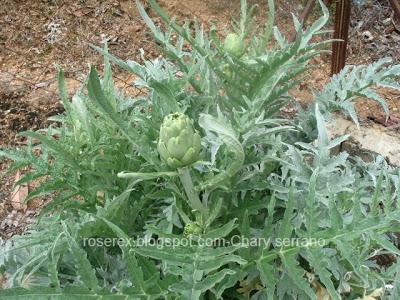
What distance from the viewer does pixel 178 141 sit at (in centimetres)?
73

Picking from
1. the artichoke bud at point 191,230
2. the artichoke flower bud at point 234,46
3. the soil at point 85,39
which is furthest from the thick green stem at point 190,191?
the soil at point 85,39

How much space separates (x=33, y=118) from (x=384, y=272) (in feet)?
4.26

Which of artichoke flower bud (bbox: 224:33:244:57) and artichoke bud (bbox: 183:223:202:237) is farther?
artichoke flower bud (bbox: 224:33:244:57)

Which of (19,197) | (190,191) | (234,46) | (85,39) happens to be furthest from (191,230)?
(85,39)

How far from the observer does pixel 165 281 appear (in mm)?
839

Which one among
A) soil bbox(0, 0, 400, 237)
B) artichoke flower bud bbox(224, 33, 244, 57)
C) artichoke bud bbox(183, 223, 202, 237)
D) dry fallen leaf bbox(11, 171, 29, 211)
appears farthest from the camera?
soil bbox(0, 0, 400, 237)

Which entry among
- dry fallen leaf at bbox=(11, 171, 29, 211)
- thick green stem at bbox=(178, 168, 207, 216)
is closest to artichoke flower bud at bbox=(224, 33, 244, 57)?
thick green stem at bbox=(178, 168, 207, 216)

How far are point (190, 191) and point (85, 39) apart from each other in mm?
1584

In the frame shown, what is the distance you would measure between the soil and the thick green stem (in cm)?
122

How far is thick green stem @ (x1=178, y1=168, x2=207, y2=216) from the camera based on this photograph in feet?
2.60

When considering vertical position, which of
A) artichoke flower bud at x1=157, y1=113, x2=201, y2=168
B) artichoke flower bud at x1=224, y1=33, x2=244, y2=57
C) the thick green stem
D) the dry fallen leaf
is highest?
artichoke flower bud at x1=224, y1=33, x2=244, y2=57

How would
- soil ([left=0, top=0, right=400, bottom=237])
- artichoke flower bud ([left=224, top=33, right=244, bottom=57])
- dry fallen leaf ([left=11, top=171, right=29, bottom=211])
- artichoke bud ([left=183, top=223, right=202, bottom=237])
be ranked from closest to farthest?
artichoke bud ([left=183, top=223, right=202, bottom=237]) < artichoke flower bud ([left=224, top=33, right=244, bottom=57]) < dry fallen leaf ([left=11, top=171, right=29, bottom=211]) < soil ([left=0, top=0, right=400, bottom=237])

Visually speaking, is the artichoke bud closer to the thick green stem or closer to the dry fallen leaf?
the thick green stem

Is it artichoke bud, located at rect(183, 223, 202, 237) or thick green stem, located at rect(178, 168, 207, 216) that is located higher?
thick green stem, located at rect(178, 168, 207, 216)
